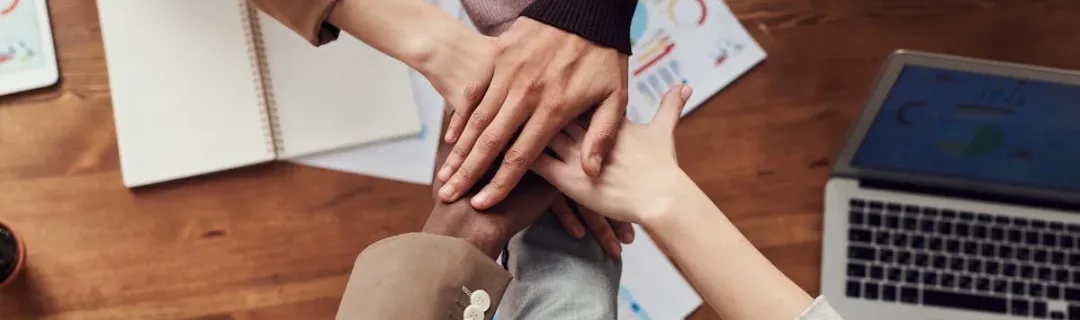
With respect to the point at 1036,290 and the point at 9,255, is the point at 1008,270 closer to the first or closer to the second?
the point at 1036,290

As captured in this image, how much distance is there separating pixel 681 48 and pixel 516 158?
0.91ft

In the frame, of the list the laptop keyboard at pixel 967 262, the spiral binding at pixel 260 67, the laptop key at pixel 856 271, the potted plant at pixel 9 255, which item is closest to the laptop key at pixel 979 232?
the laptop keyboard at pixel 967 262

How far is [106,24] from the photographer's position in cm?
92

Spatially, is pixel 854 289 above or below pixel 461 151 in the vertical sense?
below

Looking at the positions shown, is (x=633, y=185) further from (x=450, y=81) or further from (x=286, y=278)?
(x=286, y=278)

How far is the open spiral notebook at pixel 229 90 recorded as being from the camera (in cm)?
91

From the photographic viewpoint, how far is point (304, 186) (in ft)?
2.99

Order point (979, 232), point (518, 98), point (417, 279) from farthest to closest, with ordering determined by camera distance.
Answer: point (979, 232)
point (518, 98)
point (417, 279)

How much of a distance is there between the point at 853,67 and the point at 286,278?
22.3 inches

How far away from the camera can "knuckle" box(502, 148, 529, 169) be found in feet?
2.43

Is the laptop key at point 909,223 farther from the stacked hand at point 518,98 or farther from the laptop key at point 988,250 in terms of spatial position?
the stacked hand at point 518,98

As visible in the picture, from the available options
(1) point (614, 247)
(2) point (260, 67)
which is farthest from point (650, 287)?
(2) point (260, 67)

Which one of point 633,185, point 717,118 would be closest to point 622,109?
point 633,185

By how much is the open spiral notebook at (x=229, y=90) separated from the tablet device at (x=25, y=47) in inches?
2.1
